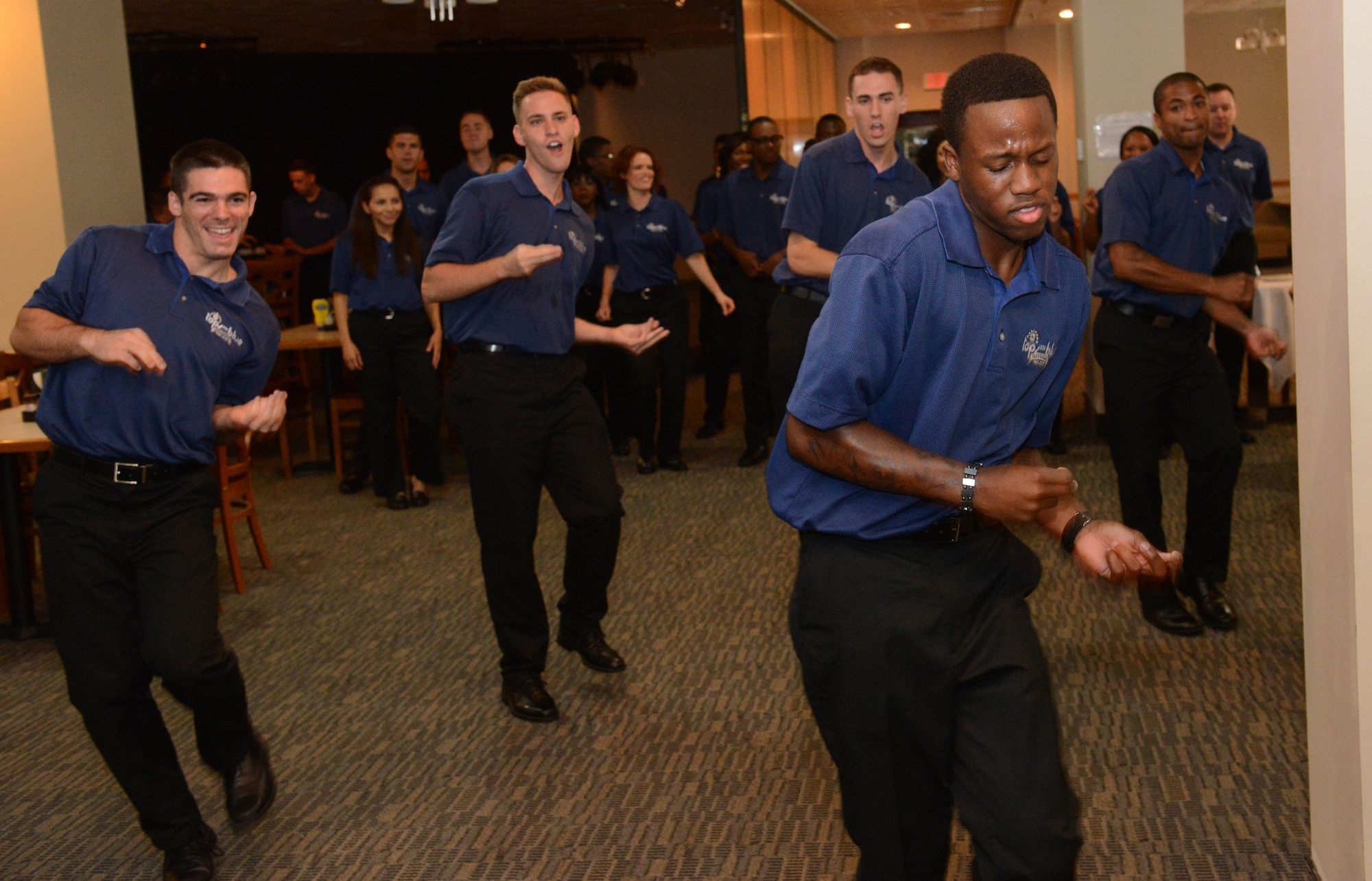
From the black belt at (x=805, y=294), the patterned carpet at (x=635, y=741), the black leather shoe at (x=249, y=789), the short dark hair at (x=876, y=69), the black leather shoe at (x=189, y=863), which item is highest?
the short dark hair at (x=876, y=69)

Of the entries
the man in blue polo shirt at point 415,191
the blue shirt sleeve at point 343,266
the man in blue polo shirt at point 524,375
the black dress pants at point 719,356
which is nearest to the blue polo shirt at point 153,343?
the man in blue polo shirt at point 524,375

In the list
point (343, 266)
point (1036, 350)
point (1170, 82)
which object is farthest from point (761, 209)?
point (1036, 350)

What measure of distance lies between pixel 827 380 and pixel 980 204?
0.33 m

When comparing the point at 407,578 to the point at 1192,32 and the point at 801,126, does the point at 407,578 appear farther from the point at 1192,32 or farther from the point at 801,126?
the point at 1192,32

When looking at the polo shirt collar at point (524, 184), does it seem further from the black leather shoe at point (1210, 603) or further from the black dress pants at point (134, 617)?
the black leather shoe at point (1210, 603)

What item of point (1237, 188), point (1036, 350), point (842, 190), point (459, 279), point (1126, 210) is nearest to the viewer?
point (1036, 350)

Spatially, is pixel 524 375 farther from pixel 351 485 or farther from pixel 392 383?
pixel 351 485

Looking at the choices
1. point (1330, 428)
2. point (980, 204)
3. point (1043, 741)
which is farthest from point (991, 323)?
point (1330, 428)

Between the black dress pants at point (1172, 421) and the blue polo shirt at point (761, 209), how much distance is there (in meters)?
3.46

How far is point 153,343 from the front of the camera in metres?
2.84

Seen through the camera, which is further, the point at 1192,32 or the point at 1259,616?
the point at 1192,32

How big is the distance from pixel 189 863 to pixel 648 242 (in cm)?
486

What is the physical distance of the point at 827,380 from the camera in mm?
1802

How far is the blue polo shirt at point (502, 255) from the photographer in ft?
11.9
